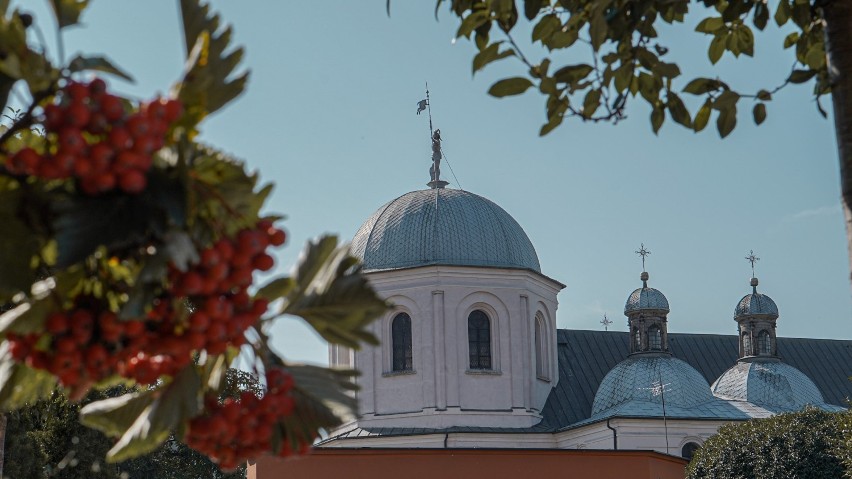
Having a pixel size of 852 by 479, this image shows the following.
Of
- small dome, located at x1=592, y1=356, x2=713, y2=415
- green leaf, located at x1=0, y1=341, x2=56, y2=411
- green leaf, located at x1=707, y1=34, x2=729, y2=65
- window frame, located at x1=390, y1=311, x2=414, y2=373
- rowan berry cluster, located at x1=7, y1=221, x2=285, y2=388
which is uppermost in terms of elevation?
window frame, located at x1=390, y1=311, x2=414, y2=373

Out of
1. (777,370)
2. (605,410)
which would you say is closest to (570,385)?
(605,410)

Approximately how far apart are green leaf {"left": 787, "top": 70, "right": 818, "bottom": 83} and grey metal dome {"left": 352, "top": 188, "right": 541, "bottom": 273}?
3479cm

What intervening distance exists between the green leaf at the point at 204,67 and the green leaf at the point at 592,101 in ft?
8.14

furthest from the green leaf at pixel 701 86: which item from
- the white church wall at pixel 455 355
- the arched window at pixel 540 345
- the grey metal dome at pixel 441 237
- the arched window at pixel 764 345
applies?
the arched window at pixel 764 345

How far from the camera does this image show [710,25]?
4.83m

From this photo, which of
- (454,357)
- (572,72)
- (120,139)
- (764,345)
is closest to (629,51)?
(572,72)

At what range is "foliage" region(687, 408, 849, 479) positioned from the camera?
28391 mm

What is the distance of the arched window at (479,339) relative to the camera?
129ft

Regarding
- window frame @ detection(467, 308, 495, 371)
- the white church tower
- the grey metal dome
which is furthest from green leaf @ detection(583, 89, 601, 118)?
window frame @ detection(467, 308, 495, 371)

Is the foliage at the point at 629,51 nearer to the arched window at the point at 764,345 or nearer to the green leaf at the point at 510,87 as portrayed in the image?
the green leaf at the point at 510,87

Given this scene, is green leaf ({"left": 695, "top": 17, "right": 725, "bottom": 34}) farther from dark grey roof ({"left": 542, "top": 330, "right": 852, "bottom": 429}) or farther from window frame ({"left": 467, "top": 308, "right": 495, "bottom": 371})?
dark grey roof ({"left": 542, "top": 330, "right": 852, "bottom": 429})

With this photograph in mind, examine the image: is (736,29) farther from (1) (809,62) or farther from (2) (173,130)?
(2) (173,130)

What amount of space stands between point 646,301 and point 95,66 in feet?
141

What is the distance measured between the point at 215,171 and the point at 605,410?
129ft
